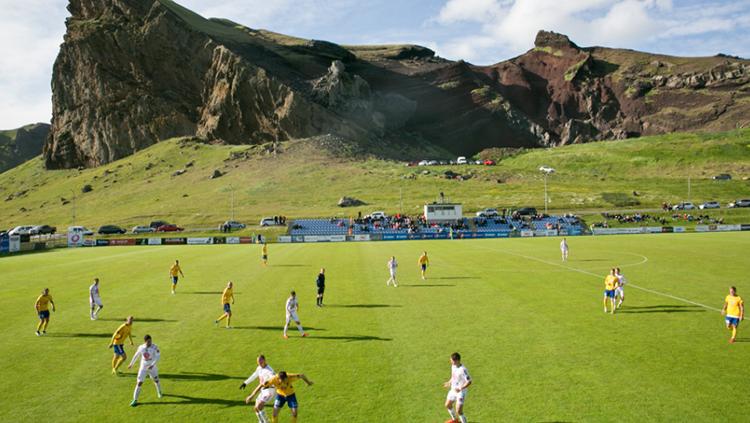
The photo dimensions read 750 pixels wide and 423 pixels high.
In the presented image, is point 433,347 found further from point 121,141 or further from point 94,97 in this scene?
point 94,97

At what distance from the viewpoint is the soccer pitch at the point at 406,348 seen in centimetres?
1289

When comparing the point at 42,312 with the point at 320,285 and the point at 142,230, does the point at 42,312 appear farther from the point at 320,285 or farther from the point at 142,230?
the point at 142,230

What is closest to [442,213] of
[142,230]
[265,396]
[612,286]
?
[142,230]

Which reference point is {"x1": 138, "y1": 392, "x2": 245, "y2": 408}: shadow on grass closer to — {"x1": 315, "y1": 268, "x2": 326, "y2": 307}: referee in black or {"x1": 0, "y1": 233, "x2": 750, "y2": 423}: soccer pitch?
{"x1": 0, "y1": 233, "x2": 750, "y2": 423}: soccer pitch

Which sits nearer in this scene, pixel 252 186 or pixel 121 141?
pixel 252 186

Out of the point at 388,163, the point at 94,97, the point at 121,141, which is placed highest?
the point at 94,97

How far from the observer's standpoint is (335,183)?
12962 centimetres

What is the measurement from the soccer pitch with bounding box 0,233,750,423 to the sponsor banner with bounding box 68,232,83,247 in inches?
1750

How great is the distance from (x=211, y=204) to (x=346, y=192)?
103ft

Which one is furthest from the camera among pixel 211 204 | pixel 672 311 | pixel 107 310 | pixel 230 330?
pixel 211 204

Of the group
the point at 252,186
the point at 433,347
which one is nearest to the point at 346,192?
the point at 252,186

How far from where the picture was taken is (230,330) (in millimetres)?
20656

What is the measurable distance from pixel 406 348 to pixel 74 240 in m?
72.6

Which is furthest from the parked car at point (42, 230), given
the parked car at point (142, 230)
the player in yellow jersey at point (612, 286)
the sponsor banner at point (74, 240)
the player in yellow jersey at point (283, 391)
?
the player in yellow jersey at point (283, 391)
